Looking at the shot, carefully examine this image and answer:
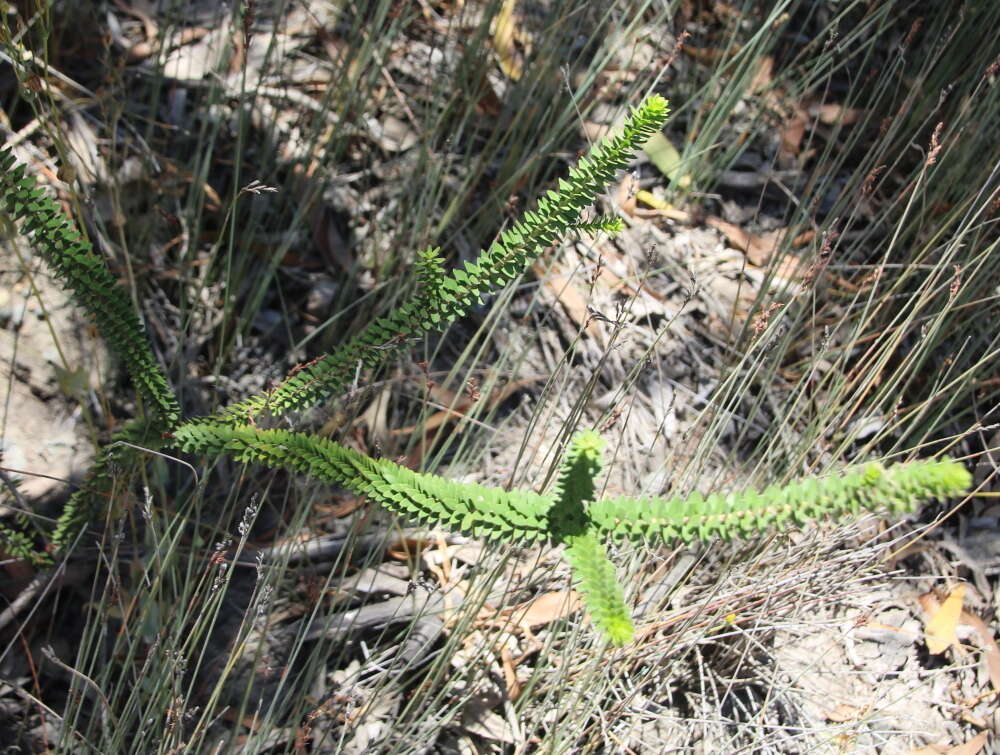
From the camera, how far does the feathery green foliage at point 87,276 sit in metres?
1.07

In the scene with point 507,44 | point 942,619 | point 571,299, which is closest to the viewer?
point 942,619

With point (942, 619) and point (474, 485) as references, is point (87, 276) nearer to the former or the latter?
point (474, 485)

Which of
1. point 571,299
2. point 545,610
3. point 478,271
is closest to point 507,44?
point 571,299

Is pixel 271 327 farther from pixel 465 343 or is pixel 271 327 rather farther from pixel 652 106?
pixel 652 106

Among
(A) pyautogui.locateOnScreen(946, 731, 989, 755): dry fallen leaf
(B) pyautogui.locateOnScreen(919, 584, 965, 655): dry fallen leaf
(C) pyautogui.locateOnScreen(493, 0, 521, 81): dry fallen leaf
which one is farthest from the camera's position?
(C) pyautogui.locateOnScreen(493, 0, 521, 81): dry fallen leaf

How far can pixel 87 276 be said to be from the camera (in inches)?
44.4

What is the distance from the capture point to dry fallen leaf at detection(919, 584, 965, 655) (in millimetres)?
Answer: 1759

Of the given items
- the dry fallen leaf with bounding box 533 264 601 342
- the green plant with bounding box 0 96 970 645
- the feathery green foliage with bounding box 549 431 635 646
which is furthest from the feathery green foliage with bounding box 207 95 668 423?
the dry fallen leaf with bounding box 533 264 601 342

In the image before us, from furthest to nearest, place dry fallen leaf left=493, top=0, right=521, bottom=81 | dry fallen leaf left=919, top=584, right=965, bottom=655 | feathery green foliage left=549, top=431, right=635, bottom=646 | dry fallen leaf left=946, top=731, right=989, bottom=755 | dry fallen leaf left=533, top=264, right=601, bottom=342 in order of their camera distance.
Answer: dry fallen leaf left=493, top=0, right=521, bottom=81, dry fallen leaf left=533, top=264, right=601, bottom=342, dry fallen leaf left=919, top=584, right=965, bottom=655, dry fallen leaf left=946, top=731, right=989, bottom=755, feathery green foliage left=549, top=431, right=635, bottom=646

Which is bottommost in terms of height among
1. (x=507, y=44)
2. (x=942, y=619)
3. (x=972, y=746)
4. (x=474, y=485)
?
(x=972, y=746)

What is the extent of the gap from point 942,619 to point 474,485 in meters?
1.31

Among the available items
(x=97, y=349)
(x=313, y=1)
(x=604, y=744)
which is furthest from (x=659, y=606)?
(x=313, y=1)

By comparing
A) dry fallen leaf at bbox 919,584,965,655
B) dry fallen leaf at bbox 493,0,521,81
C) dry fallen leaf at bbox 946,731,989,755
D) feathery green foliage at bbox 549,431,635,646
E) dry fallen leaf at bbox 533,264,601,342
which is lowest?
dry fallen leaf at bbox 946,731,989,755

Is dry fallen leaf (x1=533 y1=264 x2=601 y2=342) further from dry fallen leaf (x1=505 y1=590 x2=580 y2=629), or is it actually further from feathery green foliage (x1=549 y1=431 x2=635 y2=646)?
feathery green foliage (x1=549 y1=431 x2=635 y2=646)
